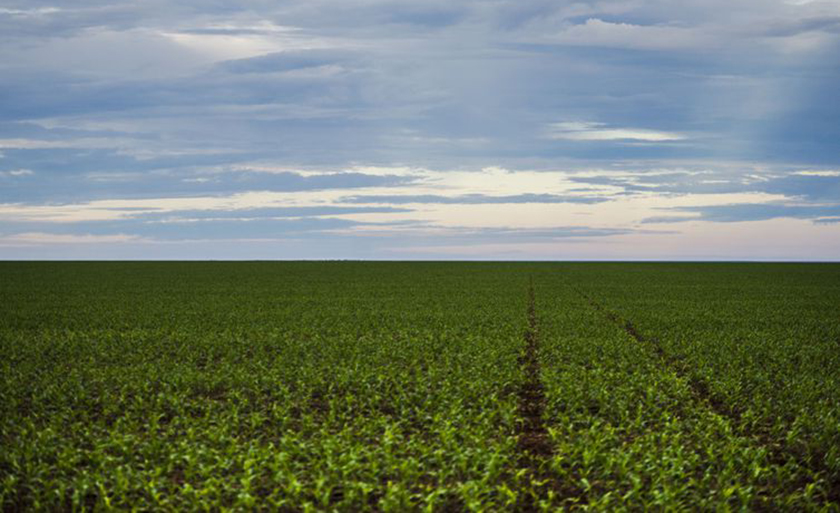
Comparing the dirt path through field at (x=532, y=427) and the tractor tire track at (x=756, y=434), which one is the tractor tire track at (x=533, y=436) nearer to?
the dirt path through field at (x=532, y=427)

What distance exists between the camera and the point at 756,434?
12.3m

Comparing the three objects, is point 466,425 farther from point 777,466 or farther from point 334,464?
point 777,466

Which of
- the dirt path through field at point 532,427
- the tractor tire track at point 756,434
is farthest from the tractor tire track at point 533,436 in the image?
the tractor tire track at point 756,434

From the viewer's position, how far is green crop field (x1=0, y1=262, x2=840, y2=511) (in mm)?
9227

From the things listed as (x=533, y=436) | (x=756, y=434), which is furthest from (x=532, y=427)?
(x=756, y=434)

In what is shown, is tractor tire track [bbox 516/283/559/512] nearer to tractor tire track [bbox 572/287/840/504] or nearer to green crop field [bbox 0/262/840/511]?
green crop field [bbox 0/262/840/511]

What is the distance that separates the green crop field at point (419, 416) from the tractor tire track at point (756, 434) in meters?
0.05

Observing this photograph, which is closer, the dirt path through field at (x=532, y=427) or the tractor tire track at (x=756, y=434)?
the dirt path through field at (x=532, y=427)

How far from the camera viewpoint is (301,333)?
24656 millimetres

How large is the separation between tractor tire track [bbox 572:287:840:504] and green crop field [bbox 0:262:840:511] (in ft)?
0.17

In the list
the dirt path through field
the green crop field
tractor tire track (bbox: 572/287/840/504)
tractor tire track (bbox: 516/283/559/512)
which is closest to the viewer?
the green crop field

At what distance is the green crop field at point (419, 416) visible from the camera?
9.23m

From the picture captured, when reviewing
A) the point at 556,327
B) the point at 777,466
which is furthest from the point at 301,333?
the point at 777,466

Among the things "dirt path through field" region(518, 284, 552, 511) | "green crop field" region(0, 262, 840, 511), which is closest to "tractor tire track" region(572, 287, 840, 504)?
"green crop field" region(0, 262, 840, 511)
